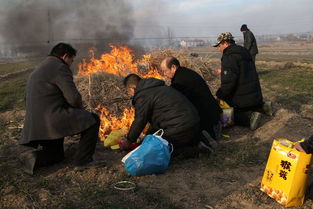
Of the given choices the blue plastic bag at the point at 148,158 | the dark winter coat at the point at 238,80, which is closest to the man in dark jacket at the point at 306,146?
the blue plastic bag at the point at 148,158

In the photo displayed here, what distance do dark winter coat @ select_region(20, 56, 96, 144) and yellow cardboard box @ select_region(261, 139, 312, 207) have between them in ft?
8.19

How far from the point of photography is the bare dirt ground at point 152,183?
3.66 m

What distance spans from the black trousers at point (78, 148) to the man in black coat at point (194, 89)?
1690 mm

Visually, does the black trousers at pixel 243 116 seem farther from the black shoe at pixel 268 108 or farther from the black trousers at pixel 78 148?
the black trousers at pixel 78 148

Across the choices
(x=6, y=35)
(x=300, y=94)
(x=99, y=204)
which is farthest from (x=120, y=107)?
(x=6, y=35)

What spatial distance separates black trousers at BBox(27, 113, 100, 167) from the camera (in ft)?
14.7

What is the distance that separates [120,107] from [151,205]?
385 centimetres

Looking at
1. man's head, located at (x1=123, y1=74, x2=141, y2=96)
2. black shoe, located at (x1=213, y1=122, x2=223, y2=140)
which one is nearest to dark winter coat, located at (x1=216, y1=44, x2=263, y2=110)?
black shoe, located at (x1=213, y1=122, x2=223, y2=140)

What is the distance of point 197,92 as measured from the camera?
5.60 meters

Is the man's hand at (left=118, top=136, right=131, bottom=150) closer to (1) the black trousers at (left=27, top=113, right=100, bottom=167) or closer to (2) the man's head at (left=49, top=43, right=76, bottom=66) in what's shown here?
(1) the black trousers at (left=27, top=113, right=100, bottom=167)

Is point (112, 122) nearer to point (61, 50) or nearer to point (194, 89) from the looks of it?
point (194, 89)

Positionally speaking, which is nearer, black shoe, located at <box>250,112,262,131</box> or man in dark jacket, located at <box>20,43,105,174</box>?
man in dark jacket, located at <box>20,43,105,174</box>

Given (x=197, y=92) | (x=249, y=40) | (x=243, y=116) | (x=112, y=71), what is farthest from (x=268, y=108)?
(x=249, y=40)

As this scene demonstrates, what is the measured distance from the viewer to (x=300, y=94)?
10625 mm
